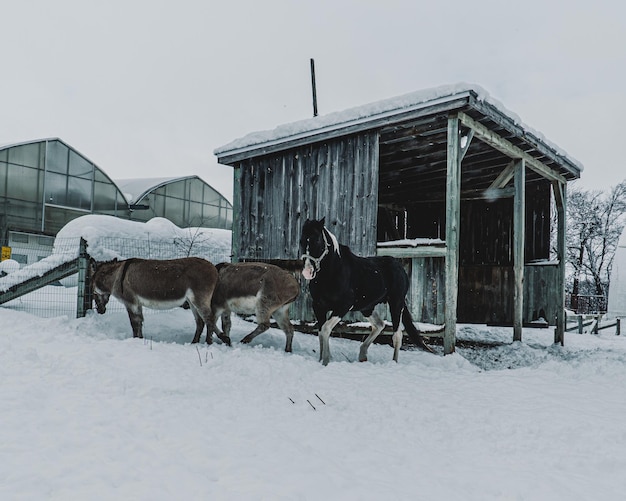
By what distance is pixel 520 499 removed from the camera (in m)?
2.58

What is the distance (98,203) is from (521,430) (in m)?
24.5

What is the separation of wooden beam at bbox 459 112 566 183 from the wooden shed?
0.03 meters

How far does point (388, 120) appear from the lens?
26.6ft

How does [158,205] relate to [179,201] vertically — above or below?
below

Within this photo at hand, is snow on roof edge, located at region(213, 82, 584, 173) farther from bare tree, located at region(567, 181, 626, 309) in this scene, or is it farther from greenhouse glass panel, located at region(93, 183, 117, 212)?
bare tree, located at region(567, 181, 626, 309)

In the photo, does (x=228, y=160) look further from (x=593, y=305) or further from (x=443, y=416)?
(x=593, y=305)

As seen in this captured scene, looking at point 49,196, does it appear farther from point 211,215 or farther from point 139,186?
point 211,215

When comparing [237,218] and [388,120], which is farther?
[237,218]

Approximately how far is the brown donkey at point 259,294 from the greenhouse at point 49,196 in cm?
1365

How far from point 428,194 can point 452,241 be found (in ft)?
18.1

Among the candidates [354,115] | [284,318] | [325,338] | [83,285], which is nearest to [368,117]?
[354,115]

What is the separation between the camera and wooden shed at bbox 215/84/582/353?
313 inches

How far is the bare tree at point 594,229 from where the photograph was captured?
30656 mm

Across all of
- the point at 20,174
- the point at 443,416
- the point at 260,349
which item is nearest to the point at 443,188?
the point at 260,349
